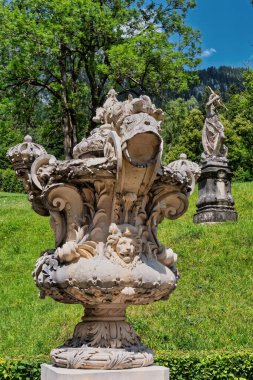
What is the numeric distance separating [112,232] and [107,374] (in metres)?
0.96

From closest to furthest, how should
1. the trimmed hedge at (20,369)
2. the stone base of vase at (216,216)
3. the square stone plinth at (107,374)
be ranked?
1. the square stone plinth at (107,374)
2. the trimmed hedge at (20,369)
3. the stone base of vase at (216,216)

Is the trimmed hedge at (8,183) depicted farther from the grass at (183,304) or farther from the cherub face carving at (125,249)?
the cherub face carving at (125,249)

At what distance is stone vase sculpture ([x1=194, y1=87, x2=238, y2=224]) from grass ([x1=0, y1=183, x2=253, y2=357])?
75 centimetres

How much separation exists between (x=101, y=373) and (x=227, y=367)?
3.32 metres

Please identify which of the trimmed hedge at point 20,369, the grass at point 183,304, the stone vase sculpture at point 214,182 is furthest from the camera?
the stone vase sculpture at point 214,182

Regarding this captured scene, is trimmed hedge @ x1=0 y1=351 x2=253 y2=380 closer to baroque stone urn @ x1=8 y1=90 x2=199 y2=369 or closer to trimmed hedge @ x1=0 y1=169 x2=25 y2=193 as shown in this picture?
baroque stone urn @ x1=8 y1=90 x2=199 y2=369

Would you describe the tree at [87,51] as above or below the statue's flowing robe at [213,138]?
above

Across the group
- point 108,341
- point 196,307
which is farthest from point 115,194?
point 196,307

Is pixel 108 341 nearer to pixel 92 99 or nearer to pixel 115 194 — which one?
pixel 115 194

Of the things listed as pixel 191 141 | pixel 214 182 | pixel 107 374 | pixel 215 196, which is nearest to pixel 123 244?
pixel 107 374

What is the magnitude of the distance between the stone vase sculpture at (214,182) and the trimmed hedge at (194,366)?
953 cm

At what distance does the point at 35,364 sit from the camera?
6215 millimetres

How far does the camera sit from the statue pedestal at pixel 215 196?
15953mm

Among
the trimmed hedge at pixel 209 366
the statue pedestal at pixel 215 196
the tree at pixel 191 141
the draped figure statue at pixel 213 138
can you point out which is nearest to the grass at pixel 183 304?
the statue pedestal at pixel 215 196
